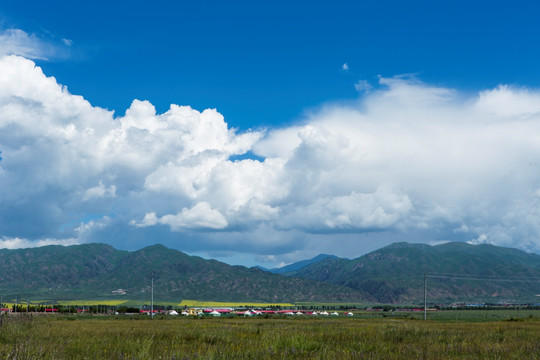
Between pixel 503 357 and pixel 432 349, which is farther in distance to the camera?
pixel 432 349

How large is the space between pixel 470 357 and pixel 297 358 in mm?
5447

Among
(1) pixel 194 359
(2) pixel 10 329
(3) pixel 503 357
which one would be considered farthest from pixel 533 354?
(2) pixel 10 329

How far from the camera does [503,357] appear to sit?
Result: 53.6 feet

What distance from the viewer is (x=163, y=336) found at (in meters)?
23.4

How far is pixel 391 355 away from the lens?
15.3m

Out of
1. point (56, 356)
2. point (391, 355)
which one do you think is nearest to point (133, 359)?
point (56, 356)

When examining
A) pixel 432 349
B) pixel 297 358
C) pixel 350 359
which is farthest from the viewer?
pixel 432 349

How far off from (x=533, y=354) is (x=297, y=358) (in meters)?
7.46

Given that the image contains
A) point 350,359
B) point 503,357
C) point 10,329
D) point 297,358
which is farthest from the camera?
point 10,329

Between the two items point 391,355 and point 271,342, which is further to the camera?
point 271,342

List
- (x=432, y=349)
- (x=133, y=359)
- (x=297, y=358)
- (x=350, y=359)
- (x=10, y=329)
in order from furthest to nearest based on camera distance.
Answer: (x=10, y=329)
(x=432, y=349)
(x=297, y=358)
(x=350, y=359)
(x=133, y=359)

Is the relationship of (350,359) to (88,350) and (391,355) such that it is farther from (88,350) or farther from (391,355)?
(88,350)

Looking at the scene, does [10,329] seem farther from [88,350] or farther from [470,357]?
[470,357]

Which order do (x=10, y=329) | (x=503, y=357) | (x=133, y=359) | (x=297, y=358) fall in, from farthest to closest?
(x=10, y=329) → (x=503, y=357) → (x=297, y=358) → (x=133, y=359)
